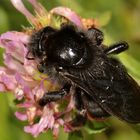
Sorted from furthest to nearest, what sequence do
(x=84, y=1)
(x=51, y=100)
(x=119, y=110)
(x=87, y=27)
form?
(x=84, y=1) < (x=87, y=27) < (x=51, y=100) < (x=119, y=110)

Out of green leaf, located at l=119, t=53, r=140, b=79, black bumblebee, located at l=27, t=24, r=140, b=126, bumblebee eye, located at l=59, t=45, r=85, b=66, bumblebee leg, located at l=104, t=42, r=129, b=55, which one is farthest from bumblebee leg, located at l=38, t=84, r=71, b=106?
green leaf, located at l=119, t=53, r=140, b=79

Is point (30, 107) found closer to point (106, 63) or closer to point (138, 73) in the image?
point (106, 63)

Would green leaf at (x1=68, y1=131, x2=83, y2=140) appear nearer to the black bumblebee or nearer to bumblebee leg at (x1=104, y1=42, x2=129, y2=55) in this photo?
the black bumblebee

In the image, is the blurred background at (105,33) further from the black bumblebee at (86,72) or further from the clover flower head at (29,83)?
the black bumblebee at (86,72)

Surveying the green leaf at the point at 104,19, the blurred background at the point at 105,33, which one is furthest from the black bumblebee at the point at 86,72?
the green leaf at the point at 104,19

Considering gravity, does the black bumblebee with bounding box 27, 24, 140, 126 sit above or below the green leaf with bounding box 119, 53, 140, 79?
below

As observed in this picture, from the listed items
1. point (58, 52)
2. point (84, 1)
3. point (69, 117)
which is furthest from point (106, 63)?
point (84, 1)

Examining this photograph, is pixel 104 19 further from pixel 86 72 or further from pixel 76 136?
pixel 86 72

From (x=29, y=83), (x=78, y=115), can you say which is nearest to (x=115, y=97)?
(x=78, y=115)
